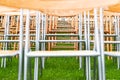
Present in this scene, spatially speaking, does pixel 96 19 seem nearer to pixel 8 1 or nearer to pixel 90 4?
pixel 90 4

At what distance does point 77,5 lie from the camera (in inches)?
47.4

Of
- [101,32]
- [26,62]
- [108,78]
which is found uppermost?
[101,32]

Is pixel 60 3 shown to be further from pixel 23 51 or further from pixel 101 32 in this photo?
pixel 23 51

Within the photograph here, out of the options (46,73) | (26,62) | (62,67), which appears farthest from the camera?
(62,67)

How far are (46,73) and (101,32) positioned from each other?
1.93 m

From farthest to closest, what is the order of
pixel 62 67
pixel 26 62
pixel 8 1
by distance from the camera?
pixel 62 67
pixel 26 62
pixel 8 1

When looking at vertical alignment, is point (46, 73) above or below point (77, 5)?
below

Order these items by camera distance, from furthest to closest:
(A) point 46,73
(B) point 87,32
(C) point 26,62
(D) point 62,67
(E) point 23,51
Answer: (D) point 62,67 < (A) point 46,73 < (B) point 87,32 < (E) point 23,51 < (C) point 26,62

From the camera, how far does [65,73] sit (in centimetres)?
362

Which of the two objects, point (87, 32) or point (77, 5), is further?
point (87, 32)

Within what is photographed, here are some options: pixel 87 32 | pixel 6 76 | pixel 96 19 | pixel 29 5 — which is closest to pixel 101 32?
pixel 96 19

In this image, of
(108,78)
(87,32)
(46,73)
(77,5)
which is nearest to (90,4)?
(77,5)

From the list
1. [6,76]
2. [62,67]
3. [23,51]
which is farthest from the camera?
[62,67]

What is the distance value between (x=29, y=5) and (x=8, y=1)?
8cm
